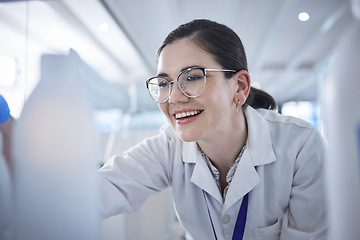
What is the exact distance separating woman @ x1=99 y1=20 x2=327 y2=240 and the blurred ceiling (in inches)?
17.8

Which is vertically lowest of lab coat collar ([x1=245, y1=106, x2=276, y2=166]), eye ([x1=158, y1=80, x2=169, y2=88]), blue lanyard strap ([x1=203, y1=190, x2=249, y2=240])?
blue lanyard strap ([x1=203, y1=190, x2=249, y2=240])

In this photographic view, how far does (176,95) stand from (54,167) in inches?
19.9

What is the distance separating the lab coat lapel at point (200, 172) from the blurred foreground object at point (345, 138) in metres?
0.64

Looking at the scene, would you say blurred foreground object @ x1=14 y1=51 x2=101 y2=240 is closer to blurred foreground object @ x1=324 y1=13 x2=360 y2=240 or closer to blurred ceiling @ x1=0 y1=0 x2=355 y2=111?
blurred foreground object @ x1=324 y1=13 x2=360 y2=240

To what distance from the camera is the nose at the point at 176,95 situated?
0.86m

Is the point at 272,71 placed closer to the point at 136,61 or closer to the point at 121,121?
the point at 136,61

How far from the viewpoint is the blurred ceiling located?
174cm

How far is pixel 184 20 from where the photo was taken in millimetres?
1393

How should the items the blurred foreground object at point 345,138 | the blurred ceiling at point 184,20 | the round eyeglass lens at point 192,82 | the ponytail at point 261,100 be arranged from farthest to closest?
the blurred ceiling at point 184,20, the ponytail at point 261,100, the round eyeglass lens at point 192,82, the blurred foreground object at point 345,138

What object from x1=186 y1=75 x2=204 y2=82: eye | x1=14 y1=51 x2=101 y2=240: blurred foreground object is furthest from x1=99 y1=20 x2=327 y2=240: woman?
x1=14 y1=51 x2=101 y2=240: blurred foreground object

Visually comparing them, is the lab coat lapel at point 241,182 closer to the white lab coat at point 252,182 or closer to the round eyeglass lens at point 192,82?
the white lab coat at point 252,182

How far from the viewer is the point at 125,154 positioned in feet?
3.57

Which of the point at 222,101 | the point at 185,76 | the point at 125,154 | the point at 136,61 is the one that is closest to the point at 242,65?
the point at 222,101

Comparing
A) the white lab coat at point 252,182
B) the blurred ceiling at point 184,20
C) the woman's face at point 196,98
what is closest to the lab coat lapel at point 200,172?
the white lab coat at point 252,182
